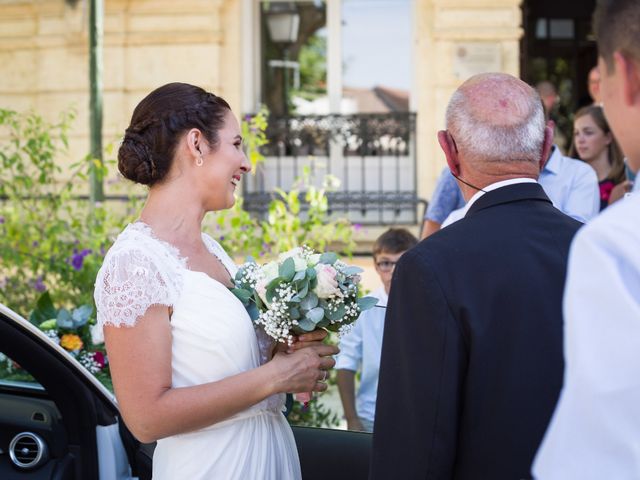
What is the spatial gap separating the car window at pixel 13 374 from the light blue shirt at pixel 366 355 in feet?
4.02

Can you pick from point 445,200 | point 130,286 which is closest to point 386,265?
point 445,200

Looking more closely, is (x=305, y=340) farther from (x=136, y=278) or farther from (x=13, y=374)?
(x=13, y=374)

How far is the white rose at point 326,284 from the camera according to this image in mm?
2424

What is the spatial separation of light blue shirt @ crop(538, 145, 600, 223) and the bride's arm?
2.38 meters

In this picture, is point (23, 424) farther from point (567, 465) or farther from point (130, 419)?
point (567, 465)

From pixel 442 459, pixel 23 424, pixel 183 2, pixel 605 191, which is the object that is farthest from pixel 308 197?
pixel 183 2

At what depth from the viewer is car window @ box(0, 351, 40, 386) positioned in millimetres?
3365

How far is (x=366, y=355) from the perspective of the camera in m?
3.70

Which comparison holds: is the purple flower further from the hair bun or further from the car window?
the hair bun

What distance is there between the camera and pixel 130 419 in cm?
230

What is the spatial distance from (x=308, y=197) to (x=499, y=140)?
4.13m

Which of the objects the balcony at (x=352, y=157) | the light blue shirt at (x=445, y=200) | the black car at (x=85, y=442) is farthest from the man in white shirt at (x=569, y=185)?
the balcony at (x=352, y=157)

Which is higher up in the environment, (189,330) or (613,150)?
(613,150)

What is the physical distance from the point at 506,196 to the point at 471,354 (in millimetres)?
378
